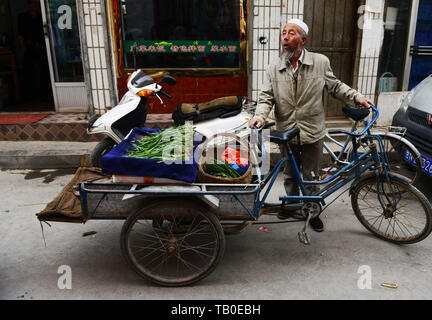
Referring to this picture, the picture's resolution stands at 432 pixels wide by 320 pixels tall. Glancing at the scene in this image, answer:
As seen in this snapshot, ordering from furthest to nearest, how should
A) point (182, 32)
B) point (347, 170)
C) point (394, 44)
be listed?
point (394, 44) < point (182, 32) < point (347, 170)

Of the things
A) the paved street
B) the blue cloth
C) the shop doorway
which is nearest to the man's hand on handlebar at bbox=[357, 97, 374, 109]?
the paved street

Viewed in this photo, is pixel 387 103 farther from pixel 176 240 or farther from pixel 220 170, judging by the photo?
pixel 176 240

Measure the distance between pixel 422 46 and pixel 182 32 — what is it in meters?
4.63

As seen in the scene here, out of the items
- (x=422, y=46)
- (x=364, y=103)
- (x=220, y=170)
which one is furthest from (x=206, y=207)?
(x=422, y=46)

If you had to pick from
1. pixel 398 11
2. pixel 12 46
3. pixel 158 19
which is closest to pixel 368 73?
pixel 398 11

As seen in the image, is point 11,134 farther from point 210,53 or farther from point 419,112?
point 419,112

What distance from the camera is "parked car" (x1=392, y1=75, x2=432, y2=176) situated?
4371 mm

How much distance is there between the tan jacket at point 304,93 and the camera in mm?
3590

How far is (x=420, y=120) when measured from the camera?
4.64 meters

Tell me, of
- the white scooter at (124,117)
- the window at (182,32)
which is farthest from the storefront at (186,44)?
the white scooter at (124,117)

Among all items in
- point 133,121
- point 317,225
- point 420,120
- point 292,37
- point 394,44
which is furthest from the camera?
point 394,44

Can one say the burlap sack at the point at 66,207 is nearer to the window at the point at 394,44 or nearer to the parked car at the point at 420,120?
the parked car at the point at 420,120

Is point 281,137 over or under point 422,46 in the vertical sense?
under

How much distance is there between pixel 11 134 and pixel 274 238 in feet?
16.9
